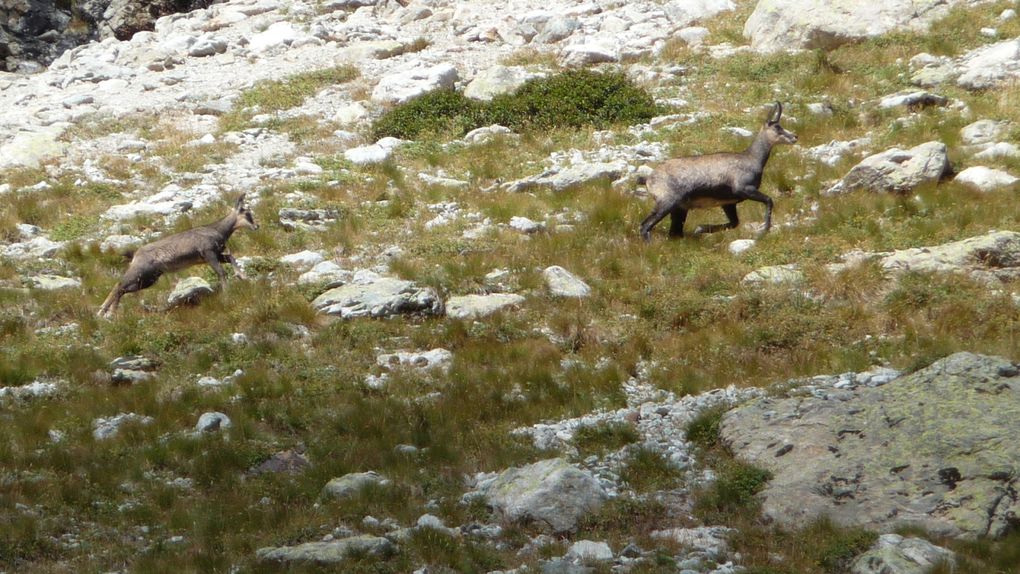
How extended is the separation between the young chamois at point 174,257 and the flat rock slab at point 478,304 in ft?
11.8

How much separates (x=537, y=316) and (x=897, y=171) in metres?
6.79

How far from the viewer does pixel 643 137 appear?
21.4 metres

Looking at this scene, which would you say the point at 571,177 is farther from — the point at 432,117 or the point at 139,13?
the point at 139,13

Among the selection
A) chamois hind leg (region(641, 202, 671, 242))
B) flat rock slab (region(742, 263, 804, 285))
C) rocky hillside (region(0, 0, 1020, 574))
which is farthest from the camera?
chamois hind leg (region(641, 202, 671, 242))

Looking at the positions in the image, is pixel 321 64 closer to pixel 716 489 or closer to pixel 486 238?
pixel 486 238

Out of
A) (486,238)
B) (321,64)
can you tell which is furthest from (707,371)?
(321,64)

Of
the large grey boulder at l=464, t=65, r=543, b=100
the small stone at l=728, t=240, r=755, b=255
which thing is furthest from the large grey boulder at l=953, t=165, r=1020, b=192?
the large grey boulder at l=464, t=65, r=543, b=100

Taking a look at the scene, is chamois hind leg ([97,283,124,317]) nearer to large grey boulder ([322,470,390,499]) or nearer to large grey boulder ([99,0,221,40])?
large grey boulder ([322,470,390,499])

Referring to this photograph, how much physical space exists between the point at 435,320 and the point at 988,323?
6.50m

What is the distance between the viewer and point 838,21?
24.9 m

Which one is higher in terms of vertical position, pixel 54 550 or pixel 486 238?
pixel 54 550

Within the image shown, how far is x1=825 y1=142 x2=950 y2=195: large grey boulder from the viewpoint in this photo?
16812 mm

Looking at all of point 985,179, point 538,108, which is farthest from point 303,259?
point 985,179

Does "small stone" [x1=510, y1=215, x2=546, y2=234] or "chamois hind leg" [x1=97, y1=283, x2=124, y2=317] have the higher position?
"chamois hind leg" [x1=97, y1=283, x2=124, y2=317]
